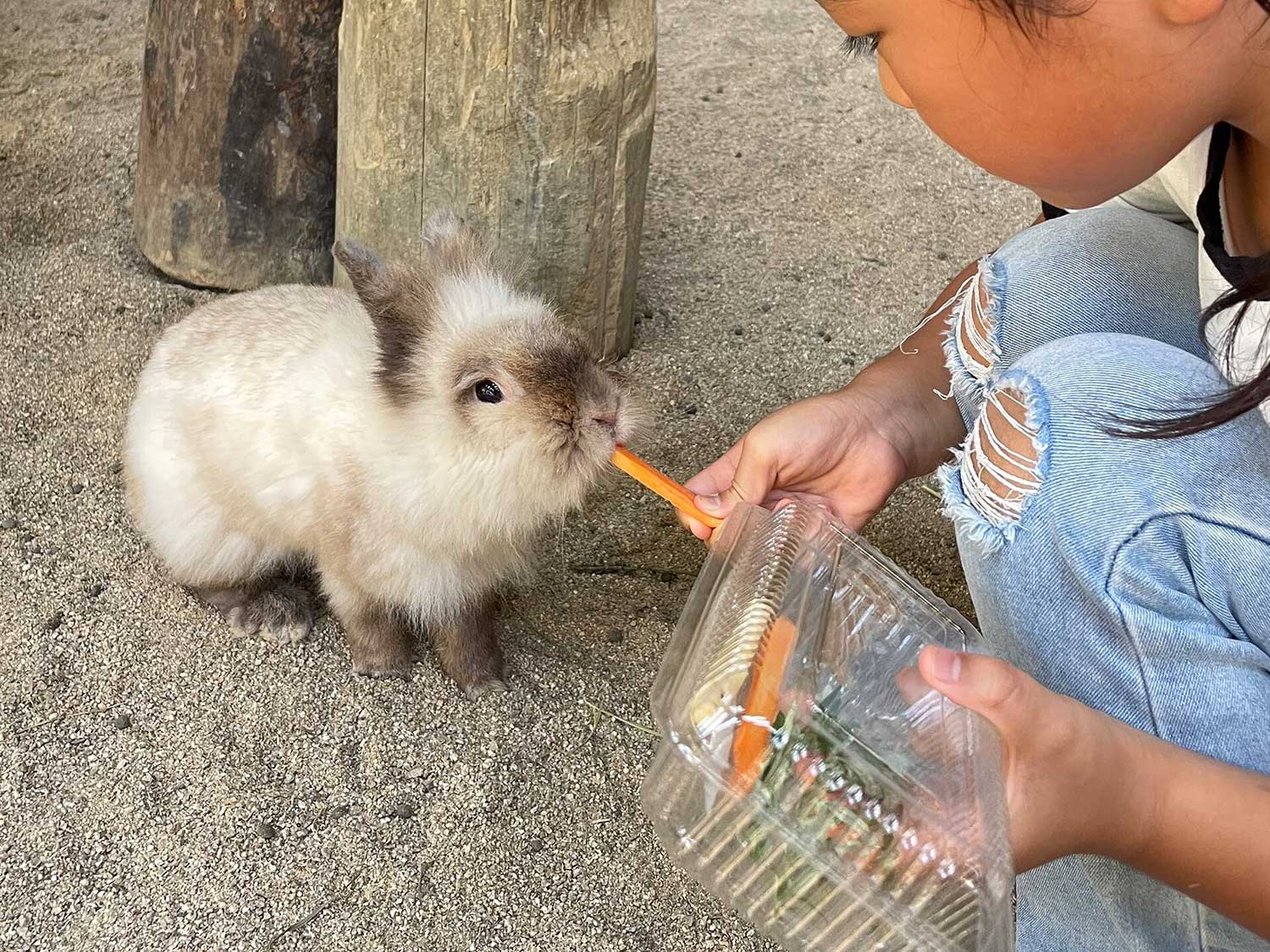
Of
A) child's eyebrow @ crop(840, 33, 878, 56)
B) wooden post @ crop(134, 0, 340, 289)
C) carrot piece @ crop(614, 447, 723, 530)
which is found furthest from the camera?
wooden post @ crop(134, 0, 340, 289)

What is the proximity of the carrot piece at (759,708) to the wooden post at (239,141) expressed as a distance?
1902 millimetres

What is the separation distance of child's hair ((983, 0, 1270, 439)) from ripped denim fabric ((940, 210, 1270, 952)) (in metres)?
0.05

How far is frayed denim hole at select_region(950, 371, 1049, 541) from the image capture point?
147cm

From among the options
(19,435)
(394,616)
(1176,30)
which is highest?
(1176,30)

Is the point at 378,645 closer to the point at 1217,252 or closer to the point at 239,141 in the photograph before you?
the point at 239,141

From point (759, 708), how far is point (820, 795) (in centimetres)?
10

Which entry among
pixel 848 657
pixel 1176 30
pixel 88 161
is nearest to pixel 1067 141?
pixel 1176 30

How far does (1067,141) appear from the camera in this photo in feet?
4.38

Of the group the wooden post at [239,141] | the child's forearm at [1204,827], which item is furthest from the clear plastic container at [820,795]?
the wooden post at [239,141]

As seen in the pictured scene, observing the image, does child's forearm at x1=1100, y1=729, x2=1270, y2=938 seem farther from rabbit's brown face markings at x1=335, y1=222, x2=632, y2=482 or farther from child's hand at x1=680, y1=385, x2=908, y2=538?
rabbit's brown face markings at x1=335, y1=222, x2=632, y2=482

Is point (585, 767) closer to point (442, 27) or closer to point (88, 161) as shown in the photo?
point (442, 27)

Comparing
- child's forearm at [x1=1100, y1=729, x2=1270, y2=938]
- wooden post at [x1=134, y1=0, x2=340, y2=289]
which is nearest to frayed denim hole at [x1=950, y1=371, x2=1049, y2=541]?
child's forearm at [x1=1100, y1=729, x2=1270, y2=938]

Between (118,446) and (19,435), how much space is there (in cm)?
20

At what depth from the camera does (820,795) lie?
4.04ft
